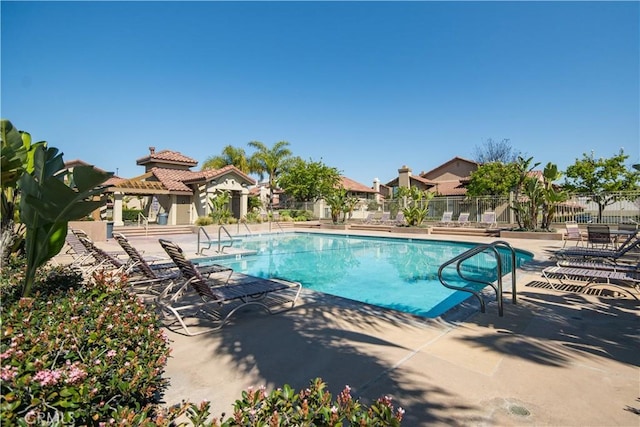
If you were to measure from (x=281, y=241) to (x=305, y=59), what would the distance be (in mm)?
12422

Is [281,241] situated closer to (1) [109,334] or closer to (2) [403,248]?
(2) [403,248]

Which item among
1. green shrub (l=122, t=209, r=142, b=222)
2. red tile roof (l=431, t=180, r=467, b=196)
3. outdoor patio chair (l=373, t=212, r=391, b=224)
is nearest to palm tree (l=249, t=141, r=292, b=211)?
green shrub (l=122, t=209, r=142, b=222)

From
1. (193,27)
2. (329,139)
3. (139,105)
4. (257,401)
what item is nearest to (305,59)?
(193,27)

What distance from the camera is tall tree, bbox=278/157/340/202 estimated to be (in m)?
34.5

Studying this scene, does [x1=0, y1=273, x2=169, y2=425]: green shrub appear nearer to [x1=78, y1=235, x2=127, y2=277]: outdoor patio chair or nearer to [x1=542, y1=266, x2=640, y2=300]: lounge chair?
[x1=78, y1=235, x2=127, y2=277]: outdoor patio chair

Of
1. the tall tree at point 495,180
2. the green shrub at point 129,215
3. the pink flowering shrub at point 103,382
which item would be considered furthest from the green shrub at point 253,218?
the pink flowering shrub at point 103,382

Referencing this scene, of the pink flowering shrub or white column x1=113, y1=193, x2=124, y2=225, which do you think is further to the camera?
white column x1=113, y1=193, x2=124, y2=225

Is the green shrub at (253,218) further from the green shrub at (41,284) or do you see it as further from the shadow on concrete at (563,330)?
the shadow on concrete at (563,330)

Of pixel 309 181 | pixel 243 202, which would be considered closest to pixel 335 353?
pixel 243 202

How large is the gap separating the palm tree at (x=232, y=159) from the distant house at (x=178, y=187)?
908 centimetres

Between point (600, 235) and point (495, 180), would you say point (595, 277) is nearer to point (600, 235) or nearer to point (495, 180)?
point (600, 235)

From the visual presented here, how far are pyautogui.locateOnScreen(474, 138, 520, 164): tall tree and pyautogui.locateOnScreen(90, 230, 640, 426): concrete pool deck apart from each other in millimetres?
44429

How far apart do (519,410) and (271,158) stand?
35948 mm

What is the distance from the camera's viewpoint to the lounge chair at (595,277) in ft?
20.0
